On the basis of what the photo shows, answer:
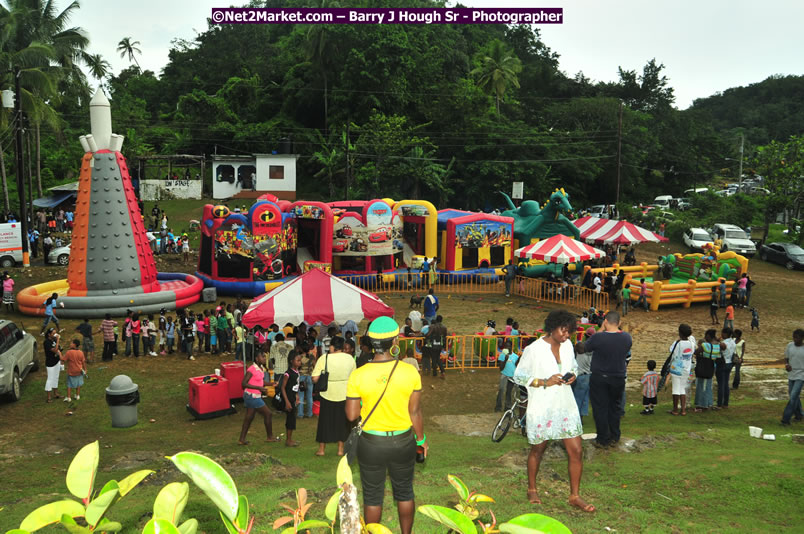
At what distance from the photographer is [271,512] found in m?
5.71

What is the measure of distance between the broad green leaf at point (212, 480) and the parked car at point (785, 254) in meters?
36.2

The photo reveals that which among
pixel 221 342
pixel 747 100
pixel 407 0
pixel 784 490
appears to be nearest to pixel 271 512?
pixel 784 490

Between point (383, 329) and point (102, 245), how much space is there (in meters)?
17.9

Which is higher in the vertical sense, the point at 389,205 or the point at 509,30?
the point at 509,30

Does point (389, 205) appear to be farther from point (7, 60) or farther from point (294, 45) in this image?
point (294, 45)

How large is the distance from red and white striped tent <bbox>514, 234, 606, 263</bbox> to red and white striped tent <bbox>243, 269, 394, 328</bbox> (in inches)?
421

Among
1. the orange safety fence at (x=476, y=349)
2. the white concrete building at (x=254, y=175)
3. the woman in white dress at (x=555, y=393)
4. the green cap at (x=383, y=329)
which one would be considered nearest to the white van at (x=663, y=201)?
the white concrete building at (x=254, y=175)

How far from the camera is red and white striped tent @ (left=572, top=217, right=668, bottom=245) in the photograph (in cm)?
2886

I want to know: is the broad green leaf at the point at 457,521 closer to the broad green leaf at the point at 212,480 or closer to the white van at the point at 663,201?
the broad green leaf at the point at 212,480

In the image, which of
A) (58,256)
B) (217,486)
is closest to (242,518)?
(217,486)

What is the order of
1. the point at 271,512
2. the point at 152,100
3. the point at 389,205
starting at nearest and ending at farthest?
the point at 271,512 → the point at 389,205 → the point at 152,100

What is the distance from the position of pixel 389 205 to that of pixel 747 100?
3721 inches

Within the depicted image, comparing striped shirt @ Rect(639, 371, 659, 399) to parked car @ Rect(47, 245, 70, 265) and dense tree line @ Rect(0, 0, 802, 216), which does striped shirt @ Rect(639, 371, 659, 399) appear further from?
dense tree line @ Rect(0, 0, 802, 216)

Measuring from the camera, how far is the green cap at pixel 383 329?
4930 mm
